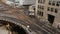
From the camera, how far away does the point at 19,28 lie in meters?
11.5

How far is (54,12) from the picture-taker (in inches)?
660

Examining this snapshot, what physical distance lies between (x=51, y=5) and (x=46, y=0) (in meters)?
1.67

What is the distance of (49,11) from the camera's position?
18.3 metres

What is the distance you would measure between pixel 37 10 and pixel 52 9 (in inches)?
182

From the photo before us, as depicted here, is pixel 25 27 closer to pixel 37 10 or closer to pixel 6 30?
pixel 6 30

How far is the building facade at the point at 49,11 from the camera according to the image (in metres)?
A: 15.9

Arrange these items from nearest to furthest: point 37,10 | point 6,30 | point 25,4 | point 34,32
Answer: point 34,32, point 6,30, point 37,10, point 25,4

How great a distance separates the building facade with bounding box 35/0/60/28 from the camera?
15.9 meters

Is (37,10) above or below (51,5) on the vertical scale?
below

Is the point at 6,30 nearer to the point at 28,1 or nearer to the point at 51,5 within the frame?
the point at 51,5

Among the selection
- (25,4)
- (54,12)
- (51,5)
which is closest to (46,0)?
(51,5)

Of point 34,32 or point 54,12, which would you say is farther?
point 54,12

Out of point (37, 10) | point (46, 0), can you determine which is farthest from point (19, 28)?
point (37, 10)

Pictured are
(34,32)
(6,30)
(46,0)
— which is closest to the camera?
(34,32)
